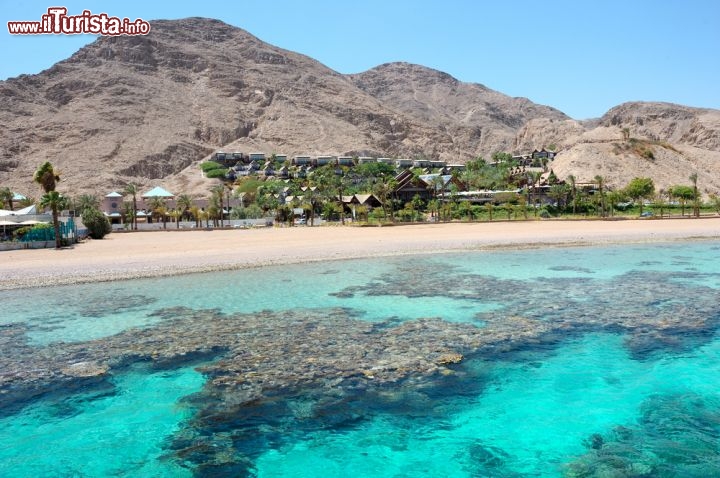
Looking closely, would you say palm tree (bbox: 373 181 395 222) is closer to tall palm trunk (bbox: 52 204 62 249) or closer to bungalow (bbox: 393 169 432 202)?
bungalow (bbox: 393 169 432 202)

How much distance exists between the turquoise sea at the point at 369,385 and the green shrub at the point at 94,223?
33959mm

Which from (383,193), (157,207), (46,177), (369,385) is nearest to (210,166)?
(157,207)

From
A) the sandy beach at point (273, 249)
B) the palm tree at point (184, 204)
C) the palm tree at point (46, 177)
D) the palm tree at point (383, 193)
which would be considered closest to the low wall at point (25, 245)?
the sandy beach at point (273, 249)

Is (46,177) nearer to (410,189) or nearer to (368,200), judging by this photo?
(368,200)

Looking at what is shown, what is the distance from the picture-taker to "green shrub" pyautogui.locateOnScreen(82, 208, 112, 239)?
2065 inches

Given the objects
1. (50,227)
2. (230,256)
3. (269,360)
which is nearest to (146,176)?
(50,227)

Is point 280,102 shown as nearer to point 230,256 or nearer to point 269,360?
point 230,256

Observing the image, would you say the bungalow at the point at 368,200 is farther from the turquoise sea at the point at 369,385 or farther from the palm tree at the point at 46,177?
the turquoise sea at the point at 369,385

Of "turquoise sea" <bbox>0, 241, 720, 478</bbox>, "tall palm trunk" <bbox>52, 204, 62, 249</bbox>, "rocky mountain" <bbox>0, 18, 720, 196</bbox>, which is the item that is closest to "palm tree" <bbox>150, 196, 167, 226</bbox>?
"rocky mountain" <bbox>0, 18, 720, 196</bbox>

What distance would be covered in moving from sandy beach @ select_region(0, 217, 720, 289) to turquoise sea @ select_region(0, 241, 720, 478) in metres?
7.97

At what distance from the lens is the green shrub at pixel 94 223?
52.5 meters

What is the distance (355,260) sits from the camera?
111ft

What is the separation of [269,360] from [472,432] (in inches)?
214

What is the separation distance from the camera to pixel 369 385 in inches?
441
